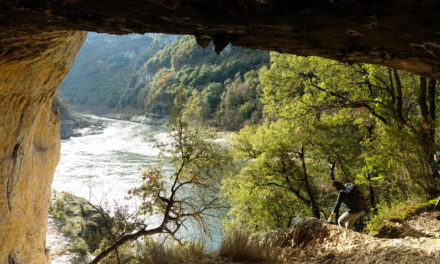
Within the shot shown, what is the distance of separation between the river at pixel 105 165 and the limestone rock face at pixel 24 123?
9.81 metres

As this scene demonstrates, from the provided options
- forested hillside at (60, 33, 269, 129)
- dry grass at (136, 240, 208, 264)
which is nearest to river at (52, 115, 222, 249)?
forested hillside at (60, 33, 269, 129)

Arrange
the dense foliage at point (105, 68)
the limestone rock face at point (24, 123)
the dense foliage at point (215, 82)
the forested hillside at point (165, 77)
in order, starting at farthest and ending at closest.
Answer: the dense foliage at point (105, 68)
the forested hillside at point (165, 77)
the dense foliage at point (215, 82)
the limestone rock face at point (24, 123)

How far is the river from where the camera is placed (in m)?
21.1

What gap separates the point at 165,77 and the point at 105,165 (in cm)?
6600

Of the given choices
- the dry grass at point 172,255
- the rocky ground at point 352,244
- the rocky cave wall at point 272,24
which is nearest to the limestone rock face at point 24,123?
the rocky cave wall at point 272,24

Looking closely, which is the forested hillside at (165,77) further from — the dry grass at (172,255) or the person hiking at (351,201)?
the person hiking at (351,201)

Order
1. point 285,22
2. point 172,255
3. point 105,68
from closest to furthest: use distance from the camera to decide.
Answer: point 285,22
point 172,255
point 105,68

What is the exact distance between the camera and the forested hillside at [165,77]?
54.0m

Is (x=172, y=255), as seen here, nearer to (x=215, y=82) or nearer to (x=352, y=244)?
(x=352, y=244)

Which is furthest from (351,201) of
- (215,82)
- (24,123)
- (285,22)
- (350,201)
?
(215,82)

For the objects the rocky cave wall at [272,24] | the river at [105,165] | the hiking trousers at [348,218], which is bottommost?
the river at [105,165]

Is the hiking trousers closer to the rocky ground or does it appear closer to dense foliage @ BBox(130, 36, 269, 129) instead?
the rocky ground

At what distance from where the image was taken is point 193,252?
245 inches

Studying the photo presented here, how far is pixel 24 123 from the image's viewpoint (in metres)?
4.39
